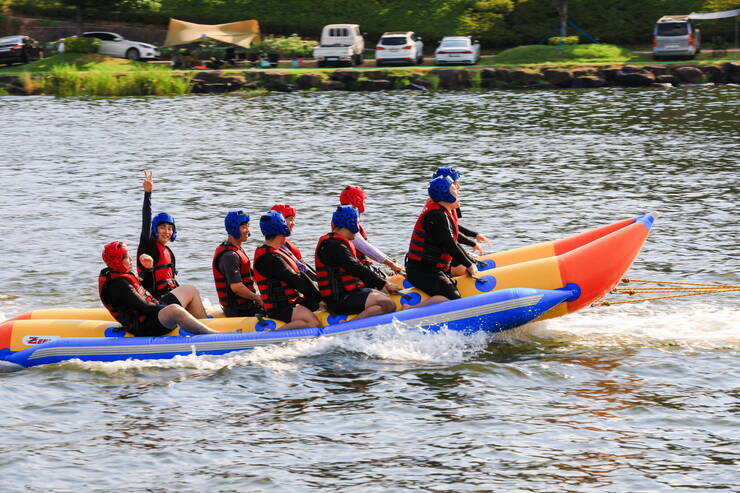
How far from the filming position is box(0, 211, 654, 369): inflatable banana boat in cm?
1087

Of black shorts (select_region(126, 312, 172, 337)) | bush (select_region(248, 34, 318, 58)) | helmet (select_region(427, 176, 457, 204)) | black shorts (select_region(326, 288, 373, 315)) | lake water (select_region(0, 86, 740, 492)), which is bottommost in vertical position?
lake water (select_region(0, 86, 740, 492))

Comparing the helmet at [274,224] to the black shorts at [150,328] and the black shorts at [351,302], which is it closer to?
the black shorts at [351,302]

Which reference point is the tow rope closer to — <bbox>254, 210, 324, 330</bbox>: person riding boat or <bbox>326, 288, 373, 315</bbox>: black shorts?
<bbox>326, 288, 373, 315</bbox>: black shorts

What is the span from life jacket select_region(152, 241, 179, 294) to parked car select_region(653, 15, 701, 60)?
34.1 metres

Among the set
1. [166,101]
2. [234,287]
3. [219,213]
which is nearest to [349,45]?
[166,101]

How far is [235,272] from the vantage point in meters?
10.9

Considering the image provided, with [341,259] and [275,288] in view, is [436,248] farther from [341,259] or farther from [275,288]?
[275,288]

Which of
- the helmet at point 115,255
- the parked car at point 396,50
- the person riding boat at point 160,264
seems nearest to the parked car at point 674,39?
the parked car at point 396,50

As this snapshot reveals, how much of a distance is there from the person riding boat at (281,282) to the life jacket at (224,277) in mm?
285

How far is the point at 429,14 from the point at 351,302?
40.2 metres

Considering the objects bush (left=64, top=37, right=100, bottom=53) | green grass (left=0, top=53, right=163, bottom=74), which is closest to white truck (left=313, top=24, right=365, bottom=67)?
green grass (left=0, top=53, right=163, bottom=74)

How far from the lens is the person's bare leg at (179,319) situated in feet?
35.1

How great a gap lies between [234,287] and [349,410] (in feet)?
7.06

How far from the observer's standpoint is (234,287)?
11.1m
